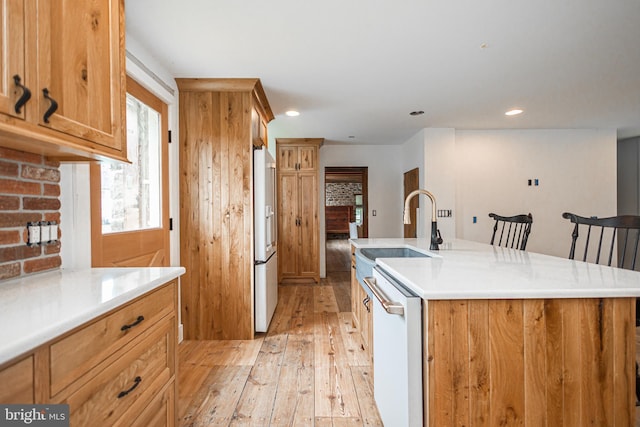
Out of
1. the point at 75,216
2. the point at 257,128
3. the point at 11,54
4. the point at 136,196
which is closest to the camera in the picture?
the point at 11,54

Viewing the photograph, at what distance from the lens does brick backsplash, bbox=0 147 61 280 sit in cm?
122

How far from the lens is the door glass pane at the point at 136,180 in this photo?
204cm

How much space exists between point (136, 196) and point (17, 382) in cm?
188

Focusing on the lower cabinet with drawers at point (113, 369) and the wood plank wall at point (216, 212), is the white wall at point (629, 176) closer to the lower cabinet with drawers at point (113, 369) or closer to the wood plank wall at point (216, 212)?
the wood plank wall at point (216, 212)

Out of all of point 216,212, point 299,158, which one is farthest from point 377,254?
point 299,158

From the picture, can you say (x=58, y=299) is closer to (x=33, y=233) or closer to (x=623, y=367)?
(x=33, y=233)

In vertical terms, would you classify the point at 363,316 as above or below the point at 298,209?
below

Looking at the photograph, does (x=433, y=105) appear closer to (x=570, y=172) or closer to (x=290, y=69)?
(x=290, y=69)

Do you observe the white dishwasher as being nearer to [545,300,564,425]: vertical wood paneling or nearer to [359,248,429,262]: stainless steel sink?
[545,300,564,425]: vertical wood paneling

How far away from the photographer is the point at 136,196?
236 cm

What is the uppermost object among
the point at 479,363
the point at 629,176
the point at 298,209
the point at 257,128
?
the point at 257,128

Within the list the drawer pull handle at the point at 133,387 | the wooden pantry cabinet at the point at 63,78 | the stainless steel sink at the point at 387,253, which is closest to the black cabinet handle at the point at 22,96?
the wooden pantry cabinet at the point at 63,78

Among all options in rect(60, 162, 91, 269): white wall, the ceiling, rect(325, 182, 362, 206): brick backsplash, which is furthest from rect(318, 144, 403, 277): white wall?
rect(325, 182, 362, 206): brick backsplash

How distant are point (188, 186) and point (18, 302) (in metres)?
2.06
